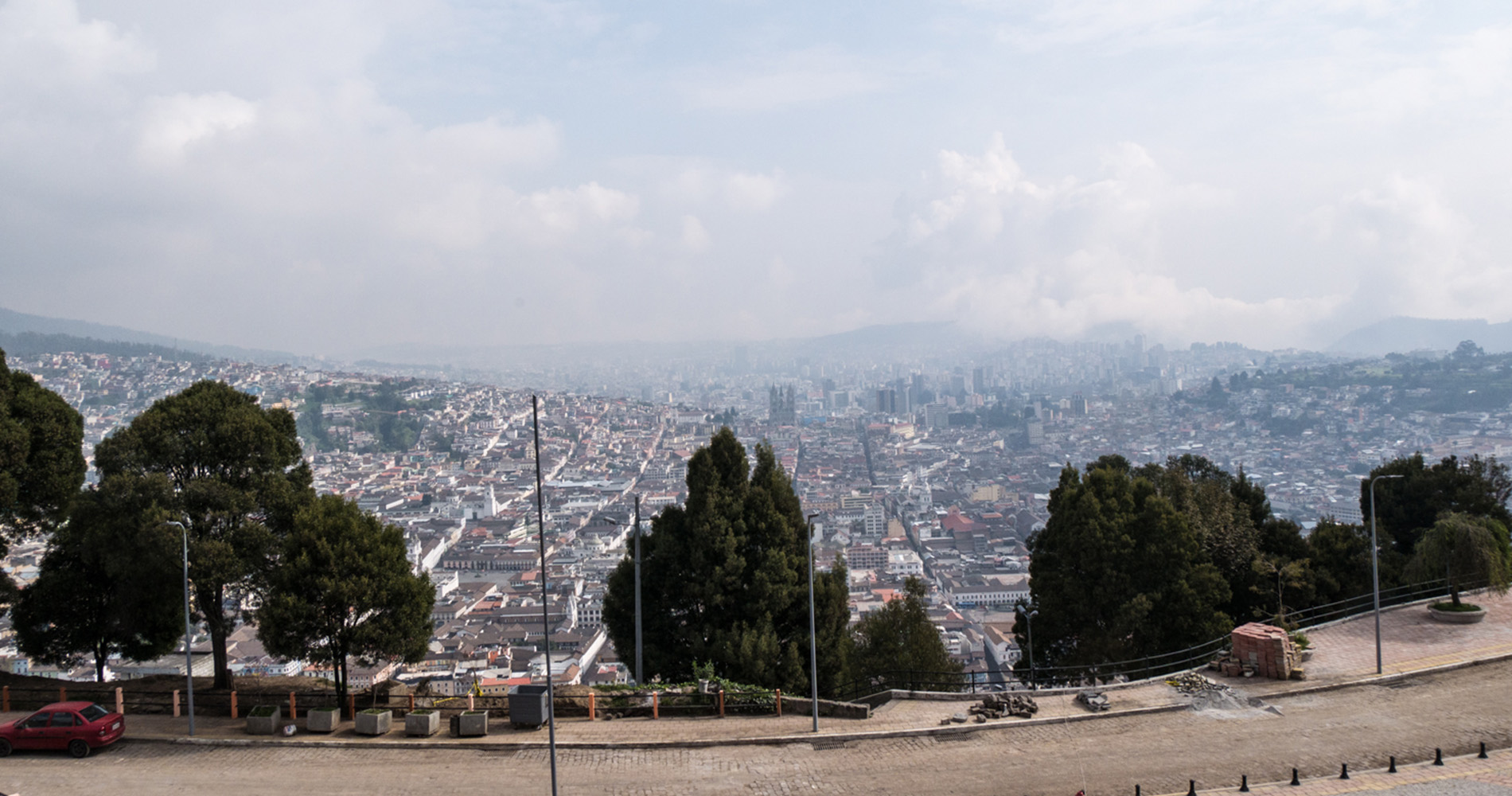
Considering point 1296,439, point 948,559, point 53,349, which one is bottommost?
point 948,559

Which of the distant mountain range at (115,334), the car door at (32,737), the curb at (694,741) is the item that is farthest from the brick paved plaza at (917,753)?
the distant mountain range at (115,334)

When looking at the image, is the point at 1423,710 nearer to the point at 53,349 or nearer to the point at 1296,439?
the point at 1296,439

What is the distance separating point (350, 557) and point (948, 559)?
5667 cm

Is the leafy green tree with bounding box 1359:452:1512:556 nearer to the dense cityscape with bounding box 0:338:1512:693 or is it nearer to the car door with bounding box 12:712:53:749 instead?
the dense cityscape with bounding box 0:338:1512:693

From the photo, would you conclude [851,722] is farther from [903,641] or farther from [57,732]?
[57,732]

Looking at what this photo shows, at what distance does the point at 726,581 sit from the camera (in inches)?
523

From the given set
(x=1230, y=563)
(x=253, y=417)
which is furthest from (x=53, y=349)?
(x=1230, y=563)

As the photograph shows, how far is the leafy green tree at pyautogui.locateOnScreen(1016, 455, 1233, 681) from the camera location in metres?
15.3

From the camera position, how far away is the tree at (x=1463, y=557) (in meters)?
13.7

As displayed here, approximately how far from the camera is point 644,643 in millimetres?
13852

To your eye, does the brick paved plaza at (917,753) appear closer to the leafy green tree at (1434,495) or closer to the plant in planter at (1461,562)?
the plant in planter at (1461,562)

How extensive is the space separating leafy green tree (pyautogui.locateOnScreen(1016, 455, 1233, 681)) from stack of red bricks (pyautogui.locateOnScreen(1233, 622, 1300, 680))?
305cm

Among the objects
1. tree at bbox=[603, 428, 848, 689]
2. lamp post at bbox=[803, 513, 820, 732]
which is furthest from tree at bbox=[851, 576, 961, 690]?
lamp post at bbox=[803, 513, 820, 732]

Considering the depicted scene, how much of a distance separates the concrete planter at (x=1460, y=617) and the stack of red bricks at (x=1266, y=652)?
12.7ft
